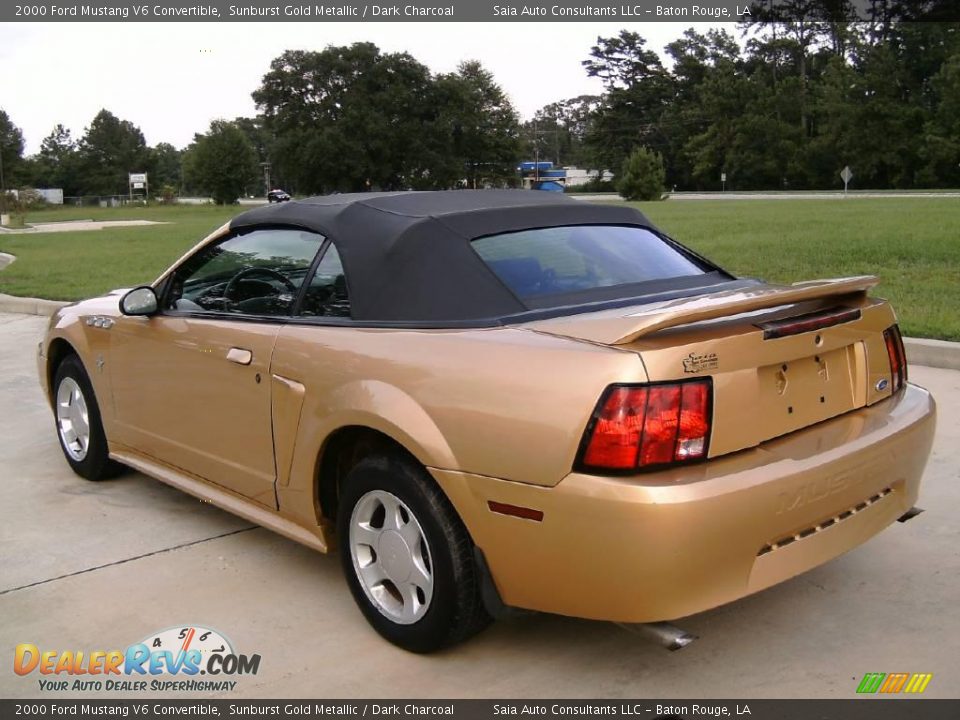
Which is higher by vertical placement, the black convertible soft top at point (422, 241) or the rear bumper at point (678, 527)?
the black convertible soft top at point (422, 241)

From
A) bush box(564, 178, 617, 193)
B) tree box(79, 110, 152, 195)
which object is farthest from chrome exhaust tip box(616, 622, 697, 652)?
tree box(79, 110, 152, 195)

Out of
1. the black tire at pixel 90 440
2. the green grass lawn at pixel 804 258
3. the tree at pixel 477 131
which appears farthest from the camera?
the tree at pixel 477 131

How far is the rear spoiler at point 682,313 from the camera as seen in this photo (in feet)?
8.55

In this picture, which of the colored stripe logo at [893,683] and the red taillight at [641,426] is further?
the colored stripe logo at [893,683]

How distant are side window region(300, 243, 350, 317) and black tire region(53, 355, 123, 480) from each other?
1819 millimetres

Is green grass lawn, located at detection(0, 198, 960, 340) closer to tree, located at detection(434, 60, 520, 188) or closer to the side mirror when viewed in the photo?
the side mirror

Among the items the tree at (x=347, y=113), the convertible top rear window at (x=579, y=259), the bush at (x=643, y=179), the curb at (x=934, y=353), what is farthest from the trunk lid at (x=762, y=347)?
the tree at (x=347, y=113)

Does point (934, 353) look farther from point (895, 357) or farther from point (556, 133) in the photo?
point (556, 133)

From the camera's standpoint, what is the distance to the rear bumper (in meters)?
2.48

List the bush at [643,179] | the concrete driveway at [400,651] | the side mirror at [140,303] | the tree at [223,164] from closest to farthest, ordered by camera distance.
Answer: the concrete driveway at [400,651]
the side mirror at [140,303]
the bush at [643,179]
the tree at [223,164]

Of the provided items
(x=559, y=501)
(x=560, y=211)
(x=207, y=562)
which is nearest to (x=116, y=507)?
(x=207, y=562)

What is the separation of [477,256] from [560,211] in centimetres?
63

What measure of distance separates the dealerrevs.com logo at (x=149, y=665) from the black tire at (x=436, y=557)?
0.55 metres

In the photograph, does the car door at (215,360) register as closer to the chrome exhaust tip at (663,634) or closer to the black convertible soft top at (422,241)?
the black convertible soft top at (422,241)
